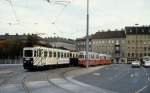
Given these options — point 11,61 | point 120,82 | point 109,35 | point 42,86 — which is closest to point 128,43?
point 109,35

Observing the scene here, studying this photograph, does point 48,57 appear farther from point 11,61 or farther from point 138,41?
point 138,41

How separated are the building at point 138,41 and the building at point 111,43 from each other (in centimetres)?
281

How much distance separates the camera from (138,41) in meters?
158

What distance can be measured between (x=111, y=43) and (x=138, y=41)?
1144cm

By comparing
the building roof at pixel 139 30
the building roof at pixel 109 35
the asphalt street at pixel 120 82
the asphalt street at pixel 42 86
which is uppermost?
the building roof at pixel 139 30

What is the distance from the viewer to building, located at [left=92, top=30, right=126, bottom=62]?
16082 cm

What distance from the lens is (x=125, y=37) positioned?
16038 centimetres

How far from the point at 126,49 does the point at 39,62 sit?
4657 inches

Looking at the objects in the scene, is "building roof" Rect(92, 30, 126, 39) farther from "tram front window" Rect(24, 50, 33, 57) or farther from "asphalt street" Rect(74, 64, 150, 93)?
"asphalt street" Rect(74, 64, 150, 93)

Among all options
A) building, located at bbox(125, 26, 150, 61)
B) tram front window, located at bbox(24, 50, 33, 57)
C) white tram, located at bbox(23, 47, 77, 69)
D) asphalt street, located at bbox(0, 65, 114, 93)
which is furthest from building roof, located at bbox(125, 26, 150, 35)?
asphalt street, located at bbox(0, 65, 114, 93)

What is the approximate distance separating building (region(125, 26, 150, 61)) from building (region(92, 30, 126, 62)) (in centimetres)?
281

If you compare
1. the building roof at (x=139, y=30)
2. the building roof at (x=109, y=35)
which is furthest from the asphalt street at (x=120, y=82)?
the building roof at (x=109, y=35)

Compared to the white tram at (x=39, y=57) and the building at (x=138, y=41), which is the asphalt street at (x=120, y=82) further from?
the building at (x=138, y=41)

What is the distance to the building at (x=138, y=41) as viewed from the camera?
15712cm
